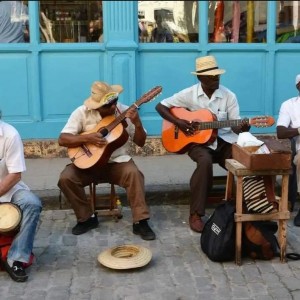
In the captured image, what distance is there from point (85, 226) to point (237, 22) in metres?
3.70

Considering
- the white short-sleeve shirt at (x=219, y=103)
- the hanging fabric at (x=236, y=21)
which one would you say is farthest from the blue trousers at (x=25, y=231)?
the hanging fabric at (x=236, y=21)

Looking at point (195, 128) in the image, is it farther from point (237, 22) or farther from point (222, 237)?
point (237, 22)

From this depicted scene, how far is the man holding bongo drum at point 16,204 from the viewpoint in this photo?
411cm

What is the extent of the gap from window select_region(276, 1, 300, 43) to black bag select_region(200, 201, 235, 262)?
11.9ft

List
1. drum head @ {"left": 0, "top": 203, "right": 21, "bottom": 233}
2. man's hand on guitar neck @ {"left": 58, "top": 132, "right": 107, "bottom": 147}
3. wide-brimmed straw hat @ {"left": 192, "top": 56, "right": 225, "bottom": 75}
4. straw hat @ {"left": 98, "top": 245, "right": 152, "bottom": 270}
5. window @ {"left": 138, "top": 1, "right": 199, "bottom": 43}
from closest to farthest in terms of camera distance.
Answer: drum head @ {"left": 0, "top": 203, "right": 21, "bottom": 233} < straw hat @ {"left": 98, "top": 245, "right": 152, "bottom": 270} < man's hand on guitar neck @ {"left": 58, "top": 132, "right": 107, "bottom": 147} < wide-brimmed straw hat @ {"left": 192, "top": 56, "right": 225, "bottom": 75} < window @ {"left": 138, "top": 1, "right": 199, "bottom": 43}

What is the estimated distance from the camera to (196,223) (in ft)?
16.6

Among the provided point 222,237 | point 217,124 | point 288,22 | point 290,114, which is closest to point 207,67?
point 217,124

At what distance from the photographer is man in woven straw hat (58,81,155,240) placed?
492 centimetres

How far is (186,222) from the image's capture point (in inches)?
210

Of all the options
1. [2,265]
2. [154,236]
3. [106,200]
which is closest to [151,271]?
[154,236]

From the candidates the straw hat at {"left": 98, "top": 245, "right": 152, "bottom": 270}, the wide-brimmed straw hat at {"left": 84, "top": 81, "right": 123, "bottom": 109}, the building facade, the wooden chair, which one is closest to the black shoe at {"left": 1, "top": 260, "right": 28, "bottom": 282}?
the straw hat at {"left": 98, "top": 245, "right": 152, "bottom": 270}

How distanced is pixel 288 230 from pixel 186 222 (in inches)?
34.4

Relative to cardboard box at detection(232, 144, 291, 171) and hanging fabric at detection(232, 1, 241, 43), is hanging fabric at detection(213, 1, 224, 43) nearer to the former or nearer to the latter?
hanging fabric at detection(232, 1, 241, 43)

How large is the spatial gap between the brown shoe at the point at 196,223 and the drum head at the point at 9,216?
158cm
